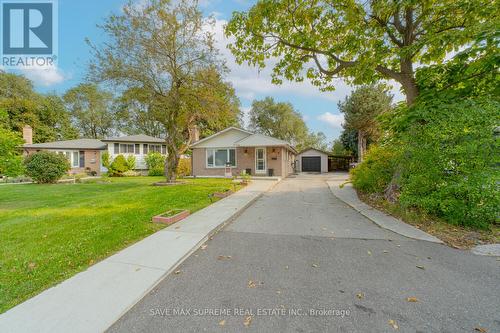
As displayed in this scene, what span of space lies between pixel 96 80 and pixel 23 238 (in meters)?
9.21

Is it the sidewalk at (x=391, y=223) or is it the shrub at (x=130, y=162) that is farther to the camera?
the shrub at (x=130, y=162)

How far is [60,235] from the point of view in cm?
446

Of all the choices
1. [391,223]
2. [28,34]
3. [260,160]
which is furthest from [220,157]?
[391,223]

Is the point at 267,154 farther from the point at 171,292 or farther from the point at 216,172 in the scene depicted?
the point at 171,292

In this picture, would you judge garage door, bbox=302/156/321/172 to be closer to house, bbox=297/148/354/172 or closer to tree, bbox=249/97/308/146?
house, bbox=297/148/354/172

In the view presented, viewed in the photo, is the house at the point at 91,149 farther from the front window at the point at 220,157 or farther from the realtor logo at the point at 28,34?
the realtor logo at the point at 28,34

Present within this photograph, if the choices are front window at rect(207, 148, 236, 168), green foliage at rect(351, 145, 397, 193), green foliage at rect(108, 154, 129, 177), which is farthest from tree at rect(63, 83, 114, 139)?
green foliage at rect(351, 145, 397, 193)

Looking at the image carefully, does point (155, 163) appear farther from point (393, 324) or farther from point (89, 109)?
point (89, 109)

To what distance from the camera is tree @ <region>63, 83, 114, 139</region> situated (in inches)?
1460

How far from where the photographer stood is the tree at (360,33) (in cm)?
659

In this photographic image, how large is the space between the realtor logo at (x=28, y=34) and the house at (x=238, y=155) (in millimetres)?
10851

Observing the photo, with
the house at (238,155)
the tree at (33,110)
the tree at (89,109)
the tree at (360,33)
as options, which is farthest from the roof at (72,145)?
the tree at (360,33)

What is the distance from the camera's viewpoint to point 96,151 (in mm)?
22891

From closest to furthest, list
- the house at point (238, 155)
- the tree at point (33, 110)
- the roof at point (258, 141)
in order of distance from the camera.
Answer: the roof at point (258, 141) → the house at point (238, 155) → the tree at point (33, 110)
